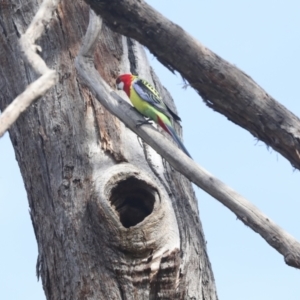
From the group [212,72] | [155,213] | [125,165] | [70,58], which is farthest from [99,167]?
[212,72]

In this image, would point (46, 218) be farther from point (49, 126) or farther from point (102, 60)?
point (102, 60)

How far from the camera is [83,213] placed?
165 inches

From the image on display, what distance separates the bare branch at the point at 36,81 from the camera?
2.72m

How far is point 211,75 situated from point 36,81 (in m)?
0.79

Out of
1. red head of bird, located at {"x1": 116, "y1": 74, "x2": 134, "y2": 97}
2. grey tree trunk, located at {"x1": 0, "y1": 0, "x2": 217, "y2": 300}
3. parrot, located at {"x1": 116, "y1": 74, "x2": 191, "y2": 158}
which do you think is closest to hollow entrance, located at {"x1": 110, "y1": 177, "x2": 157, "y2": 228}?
grey tree trunk, located at {"x1": 0, "y1": 0, "x2": 217, "y2": 300}

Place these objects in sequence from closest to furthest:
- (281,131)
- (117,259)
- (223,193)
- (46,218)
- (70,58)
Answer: (281,131) < (223,193) < (117,259) < (46,218) < (70,58)

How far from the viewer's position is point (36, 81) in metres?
2.87

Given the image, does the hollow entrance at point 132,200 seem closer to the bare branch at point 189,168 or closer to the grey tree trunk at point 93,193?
the grey tree trunk at point 93,193

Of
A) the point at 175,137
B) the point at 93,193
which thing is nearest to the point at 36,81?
the point at 93,193

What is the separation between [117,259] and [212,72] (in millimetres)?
1164

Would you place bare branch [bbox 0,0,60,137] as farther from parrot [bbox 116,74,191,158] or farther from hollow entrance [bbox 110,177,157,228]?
parrot [bbox 116,74,191,158]

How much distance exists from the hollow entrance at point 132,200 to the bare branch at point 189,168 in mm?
316

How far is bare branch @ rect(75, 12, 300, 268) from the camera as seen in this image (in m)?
Result: 3.28

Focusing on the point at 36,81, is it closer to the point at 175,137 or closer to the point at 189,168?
the point at 189,168
